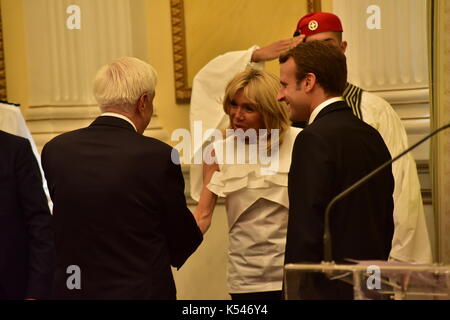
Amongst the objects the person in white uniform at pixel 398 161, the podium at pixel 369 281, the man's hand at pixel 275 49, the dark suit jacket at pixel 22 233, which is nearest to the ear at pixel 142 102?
the dark suit jacket at pixel 22 233

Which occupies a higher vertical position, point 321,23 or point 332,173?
point 321,23

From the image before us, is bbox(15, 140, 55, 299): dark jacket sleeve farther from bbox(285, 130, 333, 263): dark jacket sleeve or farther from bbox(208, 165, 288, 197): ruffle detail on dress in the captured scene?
bbox(285, 130, 333, 263): dark jacket sleeve

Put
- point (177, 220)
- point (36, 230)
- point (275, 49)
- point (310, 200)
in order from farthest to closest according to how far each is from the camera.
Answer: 1. point (275, 49)
2. point (36, 230)
3. point (177, 220)
4. point (310, 200)

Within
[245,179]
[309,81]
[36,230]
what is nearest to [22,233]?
[36,230]

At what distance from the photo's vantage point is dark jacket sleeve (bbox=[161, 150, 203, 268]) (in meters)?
2.92

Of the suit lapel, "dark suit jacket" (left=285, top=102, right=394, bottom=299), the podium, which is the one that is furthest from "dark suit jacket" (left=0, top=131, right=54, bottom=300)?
the podium

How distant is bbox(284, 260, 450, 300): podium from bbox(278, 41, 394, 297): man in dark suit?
63 centimetres

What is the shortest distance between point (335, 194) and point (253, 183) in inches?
34.6

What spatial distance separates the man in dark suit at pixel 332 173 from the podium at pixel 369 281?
2.05 ft

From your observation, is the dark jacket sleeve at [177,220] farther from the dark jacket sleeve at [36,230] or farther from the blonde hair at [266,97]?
the blonde hair at [266,97]

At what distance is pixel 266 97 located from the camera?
379cm

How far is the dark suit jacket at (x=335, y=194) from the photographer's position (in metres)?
2.83

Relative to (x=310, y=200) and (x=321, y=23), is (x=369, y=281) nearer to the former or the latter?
(x=310, y=200)

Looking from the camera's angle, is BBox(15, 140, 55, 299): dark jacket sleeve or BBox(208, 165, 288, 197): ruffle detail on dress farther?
BBox(208, 165, 288, 197): ruffle detail on dress
